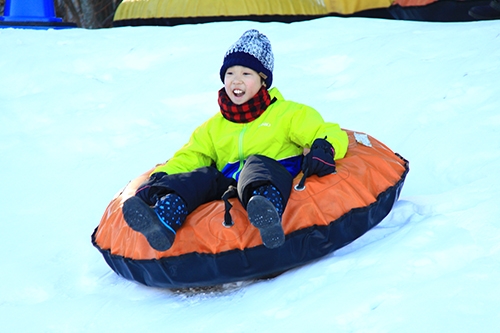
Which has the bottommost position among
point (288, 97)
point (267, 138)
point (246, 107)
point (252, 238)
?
point (288, 97)

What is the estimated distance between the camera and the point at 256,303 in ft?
7.07

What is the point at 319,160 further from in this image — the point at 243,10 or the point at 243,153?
the point at 243,10

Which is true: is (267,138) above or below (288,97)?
above

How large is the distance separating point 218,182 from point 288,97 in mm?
2076

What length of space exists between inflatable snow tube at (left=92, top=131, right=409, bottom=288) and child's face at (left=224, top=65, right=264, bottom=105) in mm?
457

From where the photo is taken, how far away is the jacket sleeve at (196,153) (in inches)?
112

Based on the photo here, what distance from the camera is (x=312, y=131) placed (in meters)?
2.66

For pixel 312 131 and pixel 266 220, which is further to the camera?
pixel 312 131

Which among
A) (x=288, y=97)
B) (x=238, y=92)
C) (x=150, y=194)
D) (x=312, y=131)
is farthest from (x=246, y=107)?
(x=288, y=97)

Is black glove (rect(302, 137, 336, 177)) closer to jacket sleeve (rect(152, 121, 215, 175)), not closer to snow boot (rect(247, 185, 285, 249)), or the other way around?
snow boot (rect(247, 185, 285, 249))

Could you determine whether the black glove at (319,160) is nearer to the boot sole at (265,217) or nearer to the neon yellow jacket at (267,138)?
the neon yellow jacket at (267,138)

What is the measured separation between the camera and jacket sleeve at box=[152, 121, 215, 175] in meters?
2.84

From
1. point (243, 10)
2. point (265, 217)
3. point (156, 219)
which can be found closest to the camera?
point (265, 217)

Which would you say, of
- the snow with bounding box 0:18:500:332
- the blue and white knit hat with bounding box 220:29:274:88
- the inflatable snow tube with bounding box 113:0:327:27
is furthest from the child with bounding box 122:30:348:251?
Answer: the inflatable snow tube with bounding box 113:0:327:27
